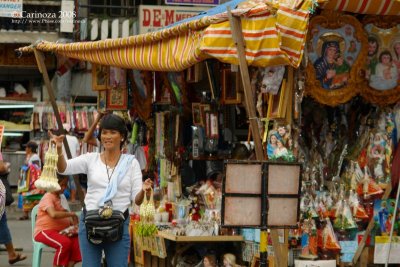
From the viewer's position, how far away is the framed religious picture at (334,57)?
352 inches

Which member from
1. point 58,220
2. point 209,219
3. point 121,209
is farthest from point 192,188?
point 121,209

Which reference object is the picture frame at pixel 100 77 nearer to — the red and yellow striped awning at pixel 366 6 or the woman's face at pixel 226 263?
the woman's face at pixel 226 263

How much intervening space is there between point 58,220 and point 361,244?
3.20 meters

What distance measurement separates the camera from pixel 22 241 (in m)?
15.8

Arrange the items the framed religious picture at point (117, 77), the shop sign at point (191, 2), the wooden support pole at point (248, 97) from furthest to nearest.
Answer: the shop sign at point (191, 2)
the framed religious picture at point (117, 77)
the wooden support pole at point (248, 97)

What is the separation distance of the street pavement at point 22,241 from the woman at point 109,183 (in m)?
4.99

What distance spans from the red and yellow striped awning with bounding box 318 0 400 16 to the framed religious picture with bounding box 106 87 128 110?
422 cm

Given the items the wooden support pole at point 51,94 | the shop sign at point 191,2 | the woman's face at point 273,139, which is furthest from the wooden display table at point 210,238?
the shop sign at point 191,2

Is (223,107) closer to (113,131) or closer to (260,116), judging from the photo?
(260,116)

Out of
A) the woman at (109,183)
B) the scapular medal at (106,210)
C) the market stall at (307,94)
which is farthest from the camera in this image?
the market stall at (307,94)

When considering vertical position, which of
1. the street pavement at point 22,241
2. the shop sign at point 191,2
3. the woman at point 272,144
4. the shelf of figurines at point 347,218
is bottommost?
the street pavement at point 22,241

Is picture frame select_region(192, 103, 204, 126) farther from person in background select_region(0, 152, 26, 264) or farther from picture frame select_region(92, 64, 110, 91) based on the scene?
person in background select_region(0, 152, 26, 264)

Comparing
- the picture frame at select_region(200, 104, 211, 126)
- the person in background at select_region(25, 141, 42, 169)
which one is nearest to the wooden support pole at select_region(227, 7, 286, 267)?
the picture frame at select_region(200, 104, 211, 126)

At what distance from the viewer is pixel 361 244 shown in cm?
925
